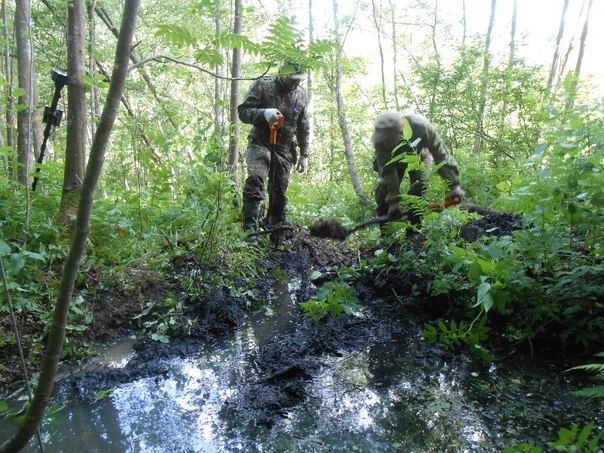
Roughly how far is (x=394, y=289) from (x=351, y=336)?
830 mm

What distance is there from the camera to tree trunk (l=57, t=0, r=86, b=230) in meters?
3.37

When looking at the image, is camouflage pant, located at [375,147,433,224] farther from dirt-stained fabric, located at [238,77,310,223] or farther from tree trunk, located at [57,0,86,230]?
tree trunk, located at [57,0,86,230]

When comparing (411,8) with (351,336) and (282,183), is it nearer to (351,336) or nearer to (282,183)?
(282,183)

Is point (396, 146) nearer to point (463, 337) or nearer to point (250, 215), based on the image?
point (250, 215)

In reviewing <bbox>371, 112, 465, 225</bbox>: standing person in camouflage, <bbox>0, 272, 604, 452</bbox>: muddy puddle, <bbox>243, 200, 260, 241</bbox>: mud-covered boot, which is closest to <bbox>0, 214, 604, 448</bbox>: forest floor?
<bbox>0, 272, 604, 452</bbox>: muddy puddle

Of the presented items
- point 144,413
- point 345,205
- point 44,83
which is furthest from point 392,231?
point 44,83

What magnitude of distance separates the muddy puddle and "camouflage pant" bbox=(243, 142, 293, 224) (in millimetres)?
2362

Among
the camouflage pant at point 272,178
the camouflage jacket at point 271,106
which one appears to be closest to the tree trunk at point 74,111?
the camouflage pant at point 272,178

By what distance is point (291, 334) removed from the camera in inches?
127

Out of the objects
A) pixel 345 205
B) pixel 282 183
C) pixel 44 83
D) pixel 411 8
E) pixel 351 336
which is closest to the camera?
pixel 351 336

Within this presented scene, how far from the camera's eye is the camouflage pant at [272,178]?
5121 millimetres

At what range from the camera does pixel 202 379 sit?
8.54 feet

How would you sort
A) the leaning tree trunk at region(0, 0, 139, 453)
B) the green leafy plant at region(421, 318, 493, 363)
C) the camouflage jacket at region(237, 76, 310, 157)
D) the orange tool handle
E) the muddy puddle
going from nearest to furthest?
the leaning tree trunk at region(0, 0, 139, 453) → the muddy puddle → the green leafy plant at region(421, 318, 493, 363) → the orange tool handle → the camouflage jacket at region(237, 76, 310, 157)

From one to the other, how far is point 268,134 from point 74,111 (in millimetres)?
2466
